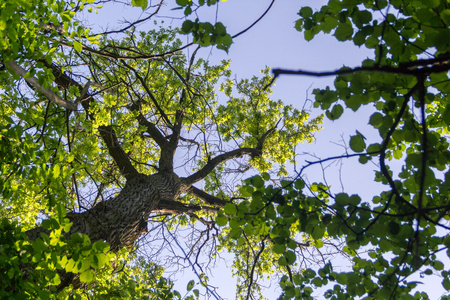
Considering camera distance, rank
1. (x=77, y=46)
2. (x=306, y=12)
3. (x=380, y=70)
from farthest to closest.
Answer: (x=77, y=46) → (x=306, y=12) → (x=380, y=70)

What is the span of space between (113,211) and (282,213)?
10.6 feet

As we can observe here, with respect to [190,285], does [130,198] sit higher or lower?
higher

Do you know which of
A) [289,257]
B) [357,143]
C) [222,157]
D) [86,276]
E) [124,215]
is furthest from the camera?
[222,157]

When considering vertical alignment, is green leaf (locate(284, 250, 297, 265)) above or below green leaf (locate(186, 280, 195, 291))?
above

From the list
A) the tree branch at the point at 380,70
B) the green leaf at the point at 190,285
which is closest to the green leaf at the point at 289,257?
the green leaf at the point at 190,285

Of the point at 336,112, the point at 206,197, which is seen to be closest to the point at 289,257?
the point at 336,112

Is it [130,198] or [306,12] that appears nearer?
[306,12]

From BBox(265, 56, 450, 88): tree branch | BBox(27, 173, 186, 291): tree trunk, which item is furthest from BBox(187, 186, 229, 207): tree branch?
BBox(265, 56, 450, 88): tree branch

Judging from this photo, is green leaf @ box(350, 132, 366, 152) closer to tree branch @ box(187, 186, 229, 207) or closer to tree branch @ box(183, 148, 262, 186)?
tree branch @ box(183, 148, 262, 186)

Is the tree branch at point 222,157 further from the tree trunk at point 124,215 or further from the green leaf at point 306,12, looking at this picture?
the green leaf at point 306,12

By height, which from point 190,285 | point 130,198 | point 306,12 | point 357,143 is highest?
point 306,12

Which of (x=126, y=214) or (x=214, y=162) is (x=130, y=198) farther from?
(x=214, y=162)

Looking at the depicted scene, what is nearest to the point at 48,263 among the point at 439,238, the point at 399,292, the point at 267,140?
the point at 399,292

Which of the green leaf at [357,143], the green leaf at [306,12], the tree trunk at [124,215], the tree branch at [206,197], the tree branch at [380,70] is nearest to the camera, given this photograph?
the tree branch at [380,70]
